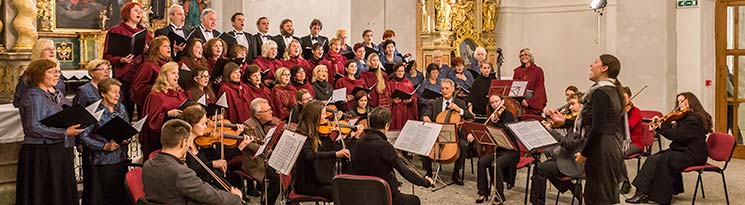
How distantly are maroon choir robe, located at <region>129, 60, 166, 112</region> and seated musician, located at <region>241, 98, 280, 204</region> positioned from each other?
0.96 metres

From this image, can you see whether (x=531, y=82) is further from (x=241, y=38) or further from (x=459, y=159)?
(x=241, y=38)

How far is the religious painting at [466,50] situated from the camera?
586 inches

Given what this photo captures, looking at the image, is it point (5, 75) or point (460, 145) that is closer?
point (460, 145)

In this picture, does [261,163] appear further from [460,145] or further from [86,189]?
[460,145]

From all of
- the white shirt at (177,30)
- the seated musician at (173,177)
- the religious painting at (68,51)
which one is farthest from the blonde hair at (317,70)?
the religious painting at (68,51)

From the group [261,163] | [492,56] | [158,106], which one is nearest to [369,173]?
[261,163]

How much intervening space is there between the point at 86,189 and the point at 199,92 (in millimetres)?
1441

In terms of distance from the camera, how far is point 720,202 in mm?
8797

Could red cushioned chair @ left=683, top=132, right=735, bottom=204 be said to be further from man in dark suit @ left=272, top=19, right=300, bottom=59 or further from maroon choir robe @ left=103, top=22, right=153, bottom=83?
maroon choir robe @ left=103, top=22, right=153, bottom=83

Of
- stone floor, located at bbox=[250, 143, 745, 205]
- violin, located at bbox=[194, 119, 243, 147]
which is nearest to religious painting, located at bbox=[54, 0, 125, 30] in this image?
stone floor, located at bbox=[250, 143, 745, 205]

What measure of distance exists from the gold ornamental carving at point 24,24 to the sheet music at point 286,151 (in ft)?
19.6

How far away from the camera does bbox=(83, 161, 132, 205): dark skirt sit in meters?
6.88

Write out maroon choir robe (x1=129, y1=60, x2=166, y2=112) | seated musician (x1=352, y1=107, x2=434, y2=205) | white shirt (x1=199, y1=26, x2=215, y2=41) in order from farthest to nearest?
1. white shirt (x1=199, y1=26, x2=215, y2=41)
2. maroon choir robe (x1=129, y1=60, x2=166, y2=112)
3. seated musician (x1=352, y1=107, x2=434, y2=205)

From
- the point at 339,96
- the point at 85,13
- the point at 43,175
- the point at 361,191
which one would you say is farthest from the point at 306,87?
the point at 85,13
